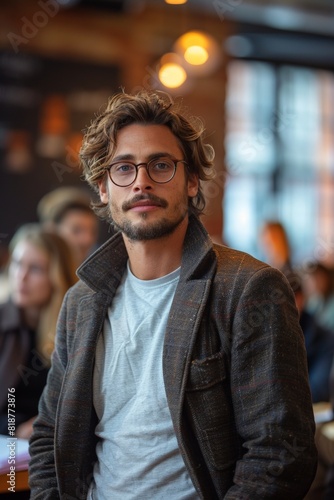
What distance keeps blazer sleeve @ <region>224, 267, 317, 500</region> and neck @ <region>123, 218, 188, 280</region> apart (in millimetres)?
251

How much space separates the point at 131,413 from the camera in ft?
5.85

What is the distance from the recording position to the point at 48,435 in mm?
1989

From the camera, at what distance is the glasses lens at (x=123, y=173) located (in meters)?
1.88

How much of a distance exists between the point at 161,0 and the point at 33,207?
2.68 meters

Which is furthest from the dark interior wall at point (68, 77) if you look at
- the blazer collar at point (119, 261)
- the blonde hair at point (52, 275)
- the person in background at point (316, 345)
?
the blazer collar at point (119, 261)

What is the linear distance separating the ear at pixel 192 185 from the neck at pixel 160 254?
94 millimetres

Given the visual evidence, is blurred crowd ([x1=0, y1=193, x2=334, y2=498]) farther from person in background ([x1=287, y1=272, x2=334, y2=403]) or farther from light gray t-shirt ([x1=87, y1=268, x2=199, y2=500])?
light gray t-shirt ([x1=87, y1=268, x2=199, y2=500])

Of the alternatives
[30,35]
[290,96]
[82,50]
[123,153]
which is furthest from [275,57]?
[123,153]

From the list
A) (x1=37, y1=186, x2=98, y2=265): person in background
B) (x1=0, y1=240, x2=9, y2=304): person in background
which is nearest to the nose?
(x1=37, y1=186, x2=98, y2=265): person in background

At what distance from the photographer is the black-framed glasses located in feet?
6.12

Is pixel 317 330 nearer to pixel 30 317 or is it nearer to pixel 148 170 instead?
pixel 30 317

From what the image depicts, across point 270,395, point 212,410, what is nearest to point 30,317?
point 212,410

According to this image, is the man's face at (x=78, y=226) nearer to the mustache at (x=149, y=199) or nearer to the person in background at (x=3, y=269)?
the person in background at (x=3, y=269)

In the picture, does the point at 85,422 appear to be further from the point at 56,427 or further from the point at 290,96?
the point at 290,96
